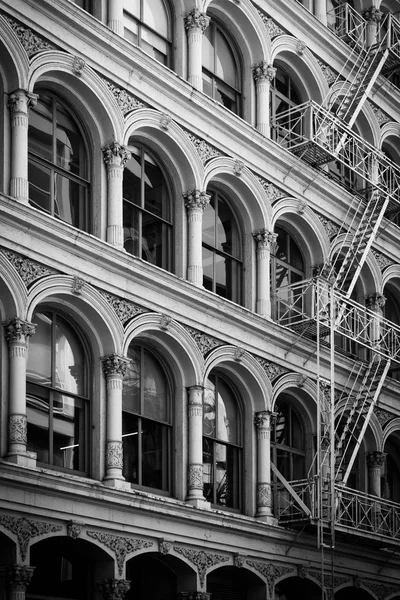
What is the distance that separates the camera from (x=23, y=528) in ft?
73.5

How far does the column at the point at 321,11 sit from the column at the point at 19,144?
1224 centimetres

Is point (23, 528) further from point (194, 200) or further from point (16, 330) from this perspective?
point (194, 200)

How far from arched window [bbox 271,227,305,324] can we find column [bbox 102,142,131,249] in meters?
6.13

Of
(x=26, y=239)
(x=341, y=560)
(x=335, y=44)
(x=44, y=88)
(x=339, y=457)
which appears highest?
(x=335, y=44)

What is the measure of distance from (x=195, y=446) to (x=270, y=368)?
11.9 ft

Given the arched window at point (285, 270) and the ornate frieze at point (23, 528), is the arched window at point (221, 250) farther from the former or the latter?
the ornate frieze at point (23, 528)

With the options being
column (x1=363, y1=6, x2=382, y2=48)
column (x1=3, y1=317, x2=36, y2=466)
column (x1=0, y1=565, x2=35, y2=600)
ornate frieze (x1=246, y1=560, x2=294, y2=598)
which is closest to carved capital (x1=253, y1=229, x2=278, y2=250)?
ornate frieze (x1=246, y1=560, x2=294, y2=598)

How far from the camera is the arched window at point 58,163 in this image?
25.1 m

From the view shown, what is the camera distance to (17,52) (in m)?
24.4

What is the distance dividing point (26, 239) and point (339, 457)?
11.1 metres

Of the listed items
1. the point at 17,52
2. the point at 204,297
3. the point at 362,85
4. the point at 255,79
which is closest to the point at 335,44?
the point at 362,85

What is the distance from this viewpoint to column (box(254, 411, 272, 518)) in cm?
2864

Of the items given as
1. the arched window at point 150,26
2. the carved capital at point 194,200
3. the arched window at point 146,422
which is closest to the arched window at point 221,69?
the arched window at point 150,26

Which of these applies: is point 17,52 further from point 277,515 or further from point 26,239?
point 277,515
